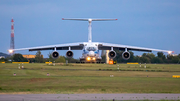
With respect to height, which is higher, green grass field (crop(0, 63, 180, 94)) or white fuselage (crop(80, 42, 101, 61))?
white fuselage (crop(80, 42, 101, 61))

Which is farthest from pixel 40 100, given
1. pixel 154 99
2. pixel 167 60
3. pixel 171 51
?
pixel 167 60

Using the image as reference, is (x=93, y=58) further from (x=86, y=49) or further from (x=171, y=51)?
(x=171, y=51)

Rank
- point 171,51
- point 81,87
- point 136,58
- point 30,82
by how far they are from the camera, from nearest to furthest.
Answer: point 81,87, point 30,82, point 171,51, point 136,58

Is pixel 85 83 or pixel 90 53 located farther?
pixel 90 53

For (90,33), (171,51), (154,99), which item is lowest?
(154,99)

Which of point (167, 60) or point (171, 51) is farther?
point (167, 60)

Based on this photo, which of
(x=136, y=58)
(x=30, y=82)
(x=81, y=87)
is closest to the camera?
(x=81, y=87)

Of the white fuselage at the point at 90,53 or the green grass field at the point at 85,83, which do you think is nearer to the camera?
the green grass field at the point at 85,83

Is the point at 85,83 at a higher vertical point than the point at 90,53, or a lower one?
lower

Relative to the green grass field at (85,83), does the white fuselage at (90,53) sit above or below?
above

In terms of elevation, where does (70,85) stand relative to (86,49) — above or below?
below

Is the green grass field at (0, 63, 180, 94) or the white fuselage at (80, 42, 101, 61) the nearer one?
the green grass field at (0, 63, 180, 94)

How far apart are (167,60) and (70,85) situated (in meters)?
46.7

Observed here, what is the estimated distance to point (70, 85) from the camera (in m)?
14.8
